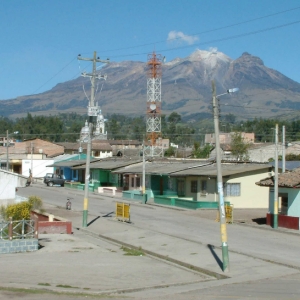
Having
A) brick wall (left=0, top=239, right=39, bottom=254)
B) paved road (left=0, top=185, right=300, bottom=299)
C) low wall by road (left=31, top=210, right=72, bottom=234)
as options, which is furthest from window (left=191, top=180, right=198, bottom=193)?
brick wall (left=0, top=239, right=39, bottom=254)

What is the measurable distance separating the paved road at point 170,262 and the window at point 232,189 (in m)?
11.7

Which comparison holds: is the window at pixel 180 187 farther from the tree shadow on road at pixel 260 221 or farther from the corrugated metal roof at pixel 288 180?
the corrugated metal roof at pixel 288 180

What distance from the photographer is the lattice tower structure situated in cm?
7325

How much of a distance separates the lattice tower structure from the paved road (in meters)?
41.8

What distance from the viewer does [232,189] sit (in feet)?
143

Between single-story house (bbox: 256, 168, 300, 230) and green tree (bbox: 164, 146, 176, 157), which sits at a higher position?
green tree (bbox: 164, 146, 176, 157)

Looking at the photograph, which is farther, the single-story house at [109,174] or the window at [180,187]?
the single-story house at [109,174]

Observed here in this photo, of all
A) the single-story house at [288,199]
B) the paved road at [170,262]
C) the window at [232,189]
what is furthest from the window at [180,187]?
the single-story house at [288,199]

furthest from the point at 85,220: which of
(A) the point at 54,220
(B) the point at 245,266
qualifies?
(B) the point at 245,266

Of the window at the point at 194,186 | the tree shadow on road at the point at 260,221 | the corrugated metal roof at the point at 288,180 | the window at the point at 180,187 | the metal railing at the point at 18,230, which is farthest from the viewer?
the window at the point at 180,187

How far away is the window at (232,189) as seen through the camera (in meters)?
43.3

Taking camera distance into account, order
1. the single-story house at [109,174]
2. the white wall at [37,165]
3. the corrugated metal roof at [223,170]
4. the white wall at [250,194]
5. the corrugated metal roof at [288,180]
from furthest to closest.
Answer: the white wall at [37,165] → the single-story house at [109,174] → the white wall at [250,194] → the corrugated metal roof at [223,170] → the corrugated metal roof at [288,180]

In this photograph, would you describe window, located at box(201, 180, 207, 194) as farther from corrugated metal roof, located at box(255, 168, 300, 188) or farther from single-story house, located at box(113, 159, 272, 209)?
corrugated metal roof, located at box(255, 168, 300, 188)

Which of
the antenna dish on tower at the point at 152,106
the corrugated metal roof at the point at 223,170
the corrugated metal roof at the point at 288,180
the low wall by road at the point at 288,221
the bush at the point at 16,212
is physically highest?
the antenna dish on tower at the point at 152,106
